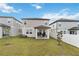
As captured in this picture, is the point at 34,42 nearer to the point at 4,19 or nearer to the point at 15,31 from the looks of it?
the point at 15,31

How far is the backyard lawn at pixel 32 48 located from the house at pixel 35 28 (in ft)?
0.47

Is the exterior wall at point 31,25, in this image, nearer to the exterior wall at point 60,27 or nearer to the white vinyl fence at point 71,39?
the exterior wall at point 60,27

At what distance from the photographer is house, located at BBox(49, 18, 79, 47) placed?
659 cm

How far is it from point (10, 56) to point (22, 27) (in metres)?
0.83

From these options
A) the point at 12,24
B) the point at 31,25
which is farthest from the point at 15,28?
the point at 31,25

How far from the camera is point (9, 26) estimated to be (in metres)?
6.68

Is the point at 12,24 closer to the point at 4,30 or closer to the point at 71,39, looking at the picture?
the point at 4,30

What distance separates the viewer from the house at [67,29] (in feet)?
21.6

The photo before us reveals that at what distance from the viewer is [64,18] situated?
6.66m

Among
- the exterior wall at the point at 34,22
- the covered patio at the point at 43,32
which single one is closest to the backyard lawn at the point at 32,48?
the covered patio at the point at 43,32

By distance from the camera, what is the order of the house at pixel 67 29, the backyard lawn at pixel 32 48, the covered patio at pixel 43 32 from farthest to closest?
the covered patio at pixel 43 32, the house at pixel 67 29, the backyard lawn at pixel 32 48

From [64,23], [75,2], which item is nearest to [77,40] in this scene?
[64,23]

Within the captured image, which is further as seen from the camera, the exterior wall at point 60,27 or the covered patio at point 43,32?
the covered patio at point 43,32

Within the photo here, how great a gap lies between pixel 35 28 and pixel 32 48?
53 cm
